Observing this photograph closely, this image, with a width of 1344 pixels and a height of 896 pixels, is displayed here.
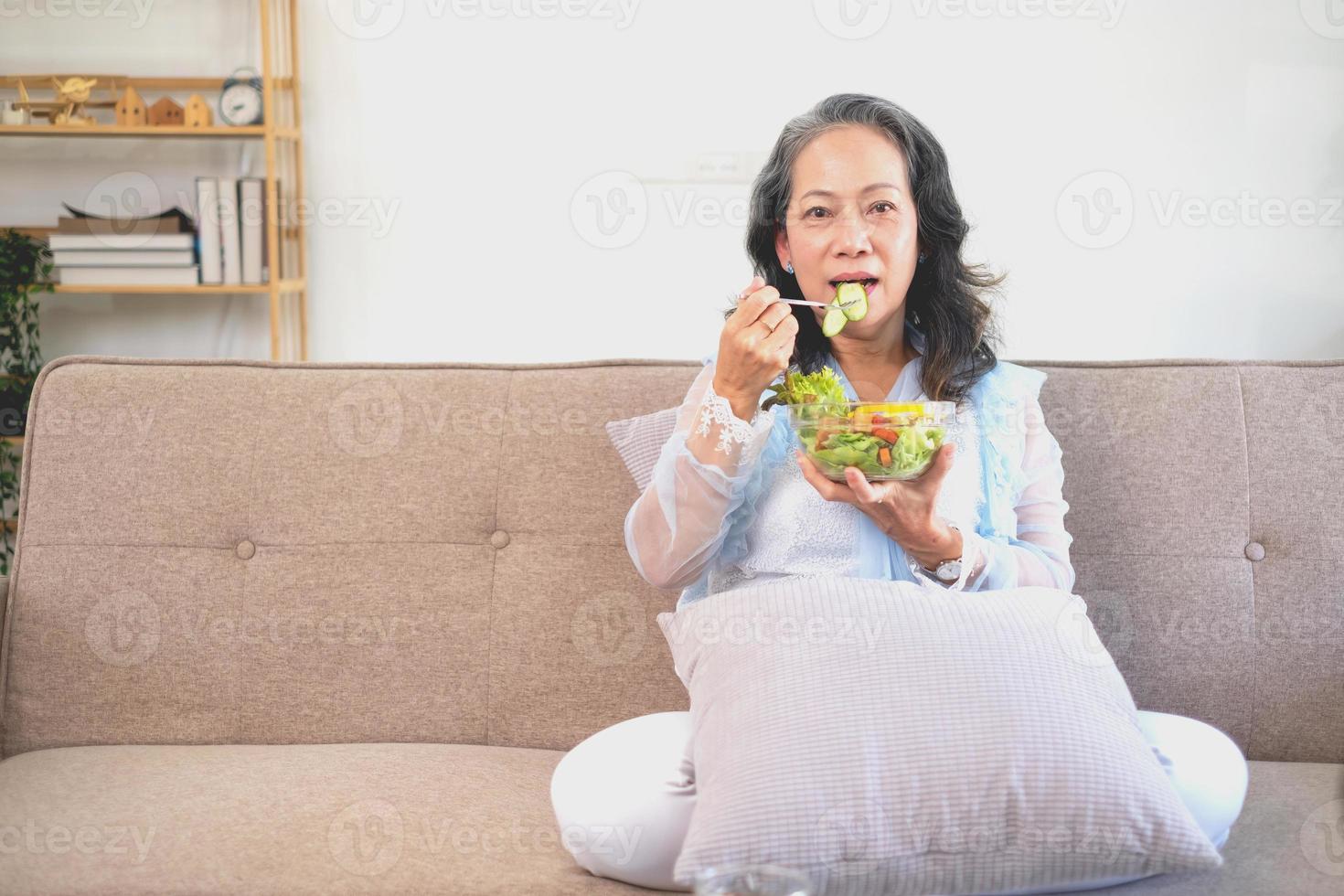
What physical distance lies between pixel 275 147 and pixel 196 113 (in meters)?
0.24

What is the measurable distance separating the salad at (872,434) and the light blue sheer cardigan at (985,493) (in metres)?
0.12

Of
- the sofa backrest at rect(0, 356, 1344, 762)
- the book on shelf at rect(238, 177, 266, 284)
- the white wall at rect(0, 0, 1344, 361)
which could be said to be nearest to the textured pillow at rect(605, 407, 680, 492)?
the sofa backrest at rect(0, 356, 1344, 762)

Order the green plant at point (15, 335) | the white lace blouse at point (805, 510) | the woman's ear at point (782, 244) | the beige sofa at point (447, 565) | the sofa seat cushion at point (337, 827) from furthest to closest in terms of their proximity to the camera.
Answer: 1. the green plant at point (15, 335)
2. the woman's ear at point (782, 244)
3. the beige sofa at point (447, 565)
4. the white lace blouse at point (805, 510)
5. the sofa seat cushion at point (337, 827)

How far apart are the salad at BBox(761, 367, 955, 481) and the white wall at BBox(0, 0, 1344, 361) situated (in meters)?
2.24

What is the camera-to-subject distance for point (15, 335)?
339 cm

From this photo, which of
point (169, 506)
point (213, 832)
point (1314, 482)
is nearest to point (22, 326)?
point (169, 506)

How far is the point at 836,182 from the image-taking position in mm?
1598

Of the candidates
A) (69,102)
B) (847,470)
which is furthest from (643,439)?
(69,102)

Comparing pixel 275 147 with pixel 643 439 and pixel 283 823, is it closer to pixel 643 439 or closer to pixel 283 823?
pixel 643 439

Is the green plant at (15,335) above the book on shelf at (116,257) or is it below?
below

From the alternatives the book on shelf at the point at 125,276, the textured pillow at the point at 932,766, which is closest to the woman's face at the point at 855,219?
the textured pillow at the point at 932,766

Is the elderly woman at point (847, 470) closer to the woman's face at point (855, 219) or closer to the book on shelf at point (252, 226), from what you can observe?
the woman's face at point (855, 219)

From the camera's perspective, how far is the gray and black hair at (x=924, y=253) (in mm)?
1639

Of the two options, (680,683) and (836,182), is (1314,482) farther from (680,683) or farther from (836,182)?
(680,683)
